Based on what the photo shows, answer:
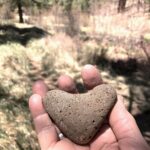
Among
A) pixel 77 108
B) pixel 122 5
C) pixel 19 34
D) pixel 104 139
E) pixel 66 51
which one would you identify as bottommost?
pixel 66 51

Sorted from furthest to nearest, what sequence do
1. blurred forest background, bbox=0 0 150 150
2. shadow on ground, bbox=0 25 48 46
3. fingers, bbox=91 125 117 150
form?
shadow on ground, bbox=0 25 48 46 < blurred forest background, bbox=0 0 150 150 < fingers, bbox=91 125 117 150

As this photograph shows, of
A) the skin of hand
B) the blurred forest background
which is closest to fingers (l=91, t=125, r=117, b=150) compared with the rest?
the skin of hand

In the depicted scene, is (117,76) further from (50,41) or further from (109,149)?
(109,149)

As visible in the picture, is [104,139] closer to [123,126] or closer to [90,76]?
[123,126]

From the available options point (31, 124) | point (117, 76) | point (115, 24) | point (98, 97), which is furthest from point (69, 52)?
point (98, 97)

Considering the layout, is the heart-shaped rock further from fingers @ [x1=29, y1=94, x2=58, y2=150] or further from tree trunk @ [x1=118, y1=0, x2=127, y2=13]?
tree trunk @ [x1=118, y1=0, x2=127, y2=13]

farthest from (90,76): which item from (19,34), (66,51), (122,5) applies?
(122,5)
